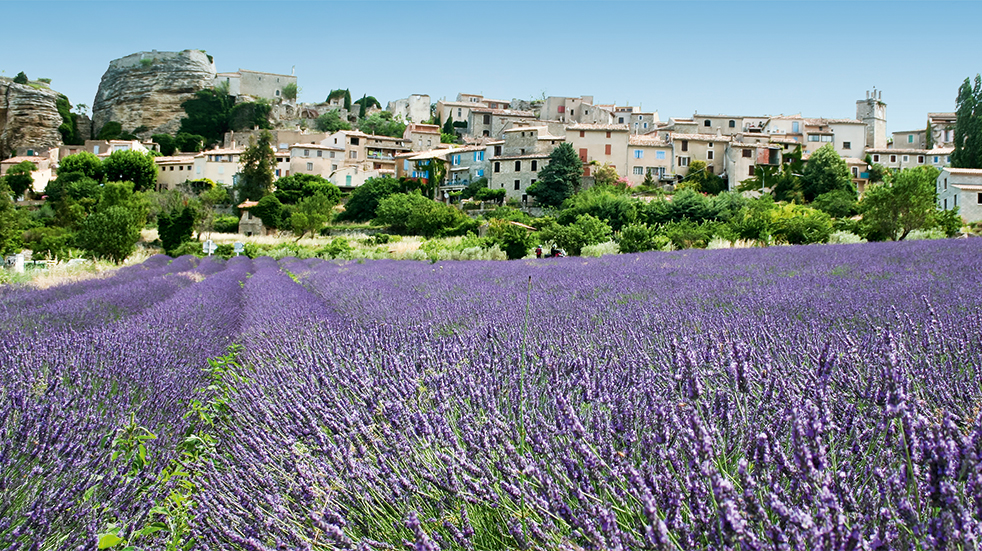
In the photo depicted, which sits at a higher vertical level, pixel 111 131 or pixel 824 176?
pixel 111 131

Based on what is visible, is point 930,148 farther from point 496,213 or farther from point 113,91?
point 113,91

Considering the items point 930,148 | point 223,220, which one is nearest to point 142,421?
point 223,220

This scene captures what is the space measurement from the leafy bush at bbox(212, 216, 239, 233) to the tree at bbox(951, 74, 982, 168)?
4675 centimetres

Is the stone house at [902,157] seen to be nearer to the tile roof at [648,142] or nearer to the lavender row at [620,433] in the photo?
the tile roof at [648,142]

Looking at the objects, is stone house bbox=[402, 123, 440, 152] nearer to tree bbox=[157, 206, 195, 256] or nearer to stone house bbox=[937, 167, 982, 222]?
tree bbox=[157, 206, 195, 256]

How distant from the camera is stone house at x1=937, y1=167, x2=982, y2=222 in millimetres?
30062

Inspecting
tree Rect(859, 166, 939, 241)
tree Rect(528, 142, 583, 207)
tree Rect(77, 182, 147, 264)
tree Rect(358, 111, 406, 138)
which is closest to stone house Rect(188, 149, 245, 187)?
tree Rect(358, 111, 406, 138)

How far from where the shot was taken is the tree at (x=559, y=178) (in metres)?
40.0

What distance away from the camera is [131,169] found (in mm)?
53719

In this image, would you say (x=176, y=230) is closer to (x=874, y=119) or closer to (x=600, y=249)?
(x=600, y=249)

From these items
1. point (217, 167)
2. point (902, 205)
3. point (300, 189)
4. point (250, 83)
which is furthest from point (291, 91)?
point (902, 205)

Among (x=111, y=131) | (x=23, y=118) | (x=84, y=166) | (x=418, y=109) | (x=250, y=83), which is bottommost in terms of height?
(x=84, y=166)

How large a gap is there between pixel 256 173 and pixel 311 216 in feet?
45.5

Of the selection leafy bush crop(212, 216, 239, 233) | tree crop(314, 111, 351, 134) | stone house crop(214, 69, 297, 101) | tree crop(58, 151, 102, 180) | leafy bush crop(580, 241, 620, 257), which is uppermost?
stone house crop(214, 69, 297, 101)
